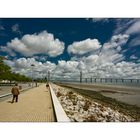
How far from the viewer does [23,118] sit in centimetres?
832

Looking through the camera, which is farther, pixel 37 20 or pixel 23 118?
pixel 37 20
